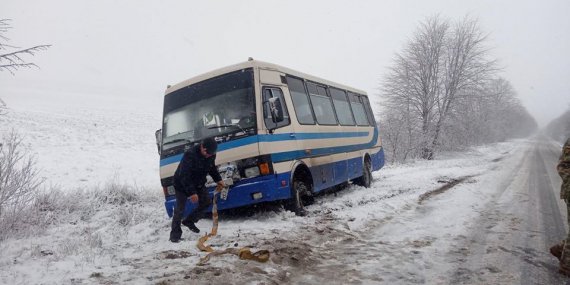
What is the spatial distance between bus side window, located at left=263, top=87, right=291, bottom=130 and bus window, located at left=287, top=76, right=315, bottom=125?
2.17 ft

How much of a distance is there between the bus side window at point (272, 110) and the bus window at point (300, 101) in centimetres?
66

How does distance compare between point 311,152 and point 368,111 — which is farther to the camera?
point 368,111

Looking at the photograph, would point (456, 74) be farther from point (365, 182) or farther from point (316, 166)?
point (316, 166)

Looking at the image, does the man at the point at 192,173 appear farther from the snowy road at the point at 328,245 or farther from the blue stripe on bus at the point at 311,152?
the blue stripe on bus at the point at 311,152

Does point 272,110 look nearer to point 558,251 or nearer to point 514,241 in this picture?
point 514,241

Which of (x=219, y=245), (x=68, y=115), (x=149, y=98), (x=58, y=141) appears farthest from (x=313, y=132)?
(x=149, y=98)

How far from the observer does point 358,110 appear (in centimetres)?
1184

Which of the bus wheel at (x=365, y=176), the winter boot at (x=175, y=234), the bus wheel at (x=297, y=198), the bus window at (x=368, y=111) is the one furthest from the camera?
the bus window at (x=368, y=111)

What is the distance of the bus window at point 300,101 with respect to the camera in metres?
7.71

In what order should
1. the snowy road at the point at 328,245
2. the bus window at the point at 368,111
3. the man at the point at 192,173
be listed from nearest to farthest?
the snowy road at the point at 328,245, the man at the point at 192,173, the bus window at the point at 368,111

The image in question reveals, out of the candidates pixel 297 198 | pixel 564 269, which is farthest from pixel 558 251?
pixel 297 198

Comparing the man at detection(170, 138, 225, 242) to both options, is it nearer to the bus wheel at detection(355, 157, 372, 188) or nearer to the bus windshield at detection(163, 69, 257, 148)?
the bus windshield at detection(163, 69, 257, 148)

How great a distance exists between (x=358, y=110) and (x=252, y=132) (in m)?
6.20

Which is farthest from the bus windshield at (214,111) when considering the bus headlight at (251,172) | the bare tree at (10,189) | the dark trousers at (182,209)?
the bare tree at (10,189)
